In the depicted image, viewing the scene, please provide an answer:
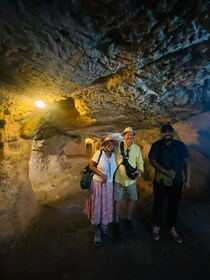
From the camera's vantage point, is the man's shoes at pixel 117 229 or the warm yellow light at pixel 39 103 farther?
the warm yellow light at pixel 39 103

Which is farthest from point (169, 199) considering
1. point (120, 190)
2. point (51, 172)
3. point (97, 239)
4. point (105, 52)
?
point (51, 172)

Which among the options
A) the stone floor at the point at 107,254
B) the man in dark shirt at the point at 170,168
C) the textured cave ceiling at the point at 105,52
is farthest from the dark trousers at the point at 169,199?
the textured cave ceiling at the point at 105,52

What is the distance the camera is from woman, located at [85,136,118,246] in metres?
3.32

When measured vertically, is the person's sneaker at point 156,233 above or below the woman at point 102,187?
below

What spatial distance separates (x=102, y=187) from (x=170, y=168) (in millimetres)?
1295

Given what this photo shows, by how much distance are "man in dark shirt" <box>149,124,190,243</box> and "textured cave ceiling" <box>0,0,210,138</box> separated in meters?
1.00

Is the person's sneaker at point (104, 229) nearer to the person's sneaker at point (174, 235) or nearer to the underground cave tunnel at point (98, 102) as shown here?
the underground cave tunnel at point (98, 102)

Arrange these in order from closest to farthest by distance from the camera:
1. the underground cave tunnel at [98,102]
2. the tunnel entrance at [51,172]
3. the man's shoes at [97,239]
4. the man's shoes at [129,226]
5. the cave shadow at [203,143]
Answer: the underground cave tunnel at [98,102]
the man's shoes at [97,239]
the man's shoes at [129,226]
the cave shadow at [203,143]
the tunnel entrance at [51,172]

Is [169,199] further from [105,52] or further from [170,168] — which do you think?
[105,52]

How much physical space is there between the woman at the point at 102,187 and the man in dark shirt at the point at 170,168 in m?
0.82

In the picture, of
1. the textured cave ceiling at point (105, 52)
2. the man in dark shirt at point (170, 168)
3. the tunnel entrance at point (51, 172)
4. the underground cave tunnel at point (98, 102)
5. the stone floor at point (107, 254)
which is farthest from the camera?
the tunnel entrance at point (51, 172)

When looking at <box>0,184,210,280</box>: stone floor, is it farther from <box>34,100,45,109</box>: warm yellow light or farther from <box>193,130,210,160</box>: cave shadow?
<box>34,100,45,109</box>: warm yellow light

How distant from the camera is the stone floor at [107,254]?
9.16 ft

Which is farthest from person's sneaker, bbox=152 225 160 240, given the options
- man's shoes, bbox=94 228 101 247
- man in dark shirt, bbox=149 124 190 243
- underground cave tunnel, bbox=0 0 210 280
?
man's shoes, bbox=94 228 101 247
